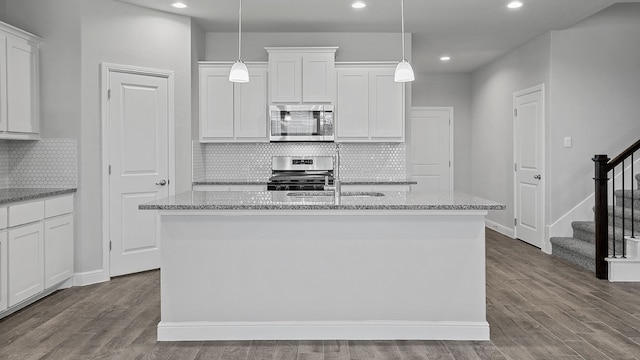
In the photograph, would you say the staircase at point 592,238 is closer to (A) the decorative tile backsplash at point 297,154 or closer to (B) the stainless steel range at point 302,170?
(A) the decorative tile backsplash at point 297,154

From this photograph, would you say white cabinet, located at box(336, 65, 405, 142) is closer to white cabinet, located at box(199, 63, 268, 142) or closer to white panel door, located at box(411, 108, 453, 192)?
white cabinet, located at box(199, 63, 268, 142)

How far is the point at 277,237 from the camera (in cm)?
310

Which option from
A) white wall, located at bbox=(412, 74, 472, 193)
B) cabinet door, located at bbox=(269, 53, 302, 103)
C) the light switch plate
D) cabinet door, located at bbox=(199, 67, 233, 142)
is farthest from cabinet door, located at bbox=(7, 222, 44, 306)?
white wall, located at bbox=(412, 74, 472, 193)

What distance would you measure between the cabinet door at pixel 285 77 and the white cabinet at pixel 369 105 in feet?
1.59

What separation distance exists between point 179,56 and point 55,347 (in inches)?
130

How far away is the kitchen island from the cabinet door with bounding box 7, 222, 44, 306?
130cm

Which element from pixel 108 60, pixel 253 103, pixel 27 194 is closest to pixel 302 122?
pixel 253 103

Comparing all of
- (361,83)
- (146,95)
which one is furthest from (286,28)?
(146,95)

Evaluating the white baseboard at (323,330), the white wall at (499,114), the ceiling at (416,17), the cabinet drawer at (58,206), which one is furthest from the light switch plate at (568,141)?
the cabinet drawer at (58,206)

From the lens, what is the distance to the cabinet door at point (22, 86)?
4039mm

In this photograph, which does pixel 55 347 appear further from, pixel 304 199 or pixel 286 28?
pixel 286 28

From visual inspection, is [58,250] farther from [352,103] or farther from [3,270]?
[352,103]

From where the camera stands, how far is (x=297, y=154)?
6.01 meters

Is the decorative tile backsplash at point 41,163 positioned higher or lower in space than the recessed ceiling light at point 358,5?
lower
